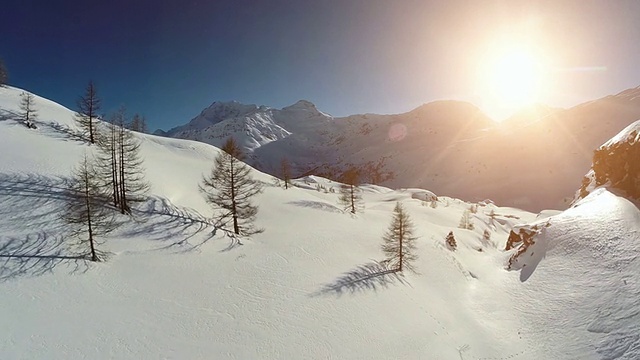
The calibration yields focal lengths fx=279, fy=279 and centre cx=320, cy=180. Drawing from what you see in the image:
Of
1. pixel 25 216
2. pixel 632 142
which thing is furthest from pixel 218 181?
pixel 632 142

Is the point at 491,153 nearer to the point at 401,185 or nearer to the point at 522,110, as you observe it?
the point at 401,185

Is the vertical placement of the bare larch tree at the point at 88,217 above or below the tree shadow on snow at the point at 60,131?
below

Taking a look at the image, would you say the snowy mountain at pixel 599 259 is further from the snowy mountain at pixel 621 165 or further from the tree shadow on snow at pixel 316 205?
the tree shadow on snow at pixel 316 205

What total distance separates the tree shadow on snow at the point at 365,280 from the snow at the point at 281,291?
0.16 meters

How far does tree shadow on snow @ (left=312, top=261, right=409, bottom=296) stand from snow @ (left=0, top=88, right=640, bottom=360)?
16cm

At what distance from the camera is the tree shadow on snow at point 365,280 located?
71.8 feet

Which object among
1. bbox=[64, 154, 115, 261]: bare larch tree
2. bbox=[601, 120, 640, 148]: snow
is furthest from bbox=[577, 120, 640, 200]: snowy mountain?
bbox=[64, 154, 115, 261]: bare larch tree

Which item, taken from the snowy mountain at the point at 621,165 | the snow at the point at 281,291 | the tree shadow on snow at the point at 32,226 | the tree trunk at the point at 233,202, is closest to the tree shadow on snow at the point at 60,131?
the snow at the point at 281,291

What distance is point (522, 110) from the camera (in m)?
189

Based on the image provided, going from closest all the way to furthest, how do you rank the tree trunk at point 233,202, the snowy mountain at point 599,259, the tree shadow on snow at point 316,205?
the snowy mountain at point 599,259 < the tree trunk at point 233,202 < the tree shadow on snow at point 316,205

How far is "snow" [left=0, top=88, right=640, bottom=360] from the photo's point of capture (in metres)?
15.1

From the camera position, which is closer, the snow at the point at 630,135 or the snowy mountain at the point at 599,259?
the snowy mountain at the point at 599,259

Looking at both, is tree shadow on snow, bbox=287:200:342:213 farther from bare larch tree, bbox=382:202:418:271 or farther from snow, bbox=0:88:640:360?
bare larch tree, bbox=382:202:418:271

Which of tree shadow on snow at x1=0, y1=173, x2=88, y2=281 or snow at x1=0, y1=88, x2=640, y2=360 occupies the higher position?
tree shadow on snow at x1=0, y1=173, x2=88, y2=281
